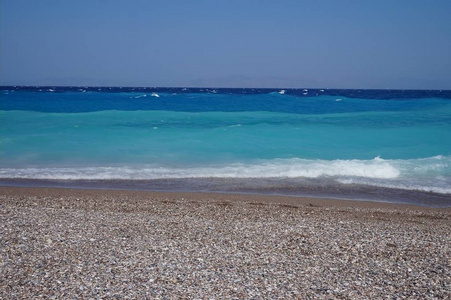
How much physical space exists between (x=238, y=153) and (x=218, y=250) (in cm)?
1209

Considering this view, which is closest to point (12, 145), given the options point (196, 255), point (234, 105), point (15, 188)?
point (15, 188)

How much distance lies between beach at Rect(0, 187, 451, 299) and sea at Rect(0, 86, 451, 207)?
2.47 metres

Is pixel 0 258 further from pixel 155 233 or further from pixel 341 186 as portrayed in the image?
pixel 341 186

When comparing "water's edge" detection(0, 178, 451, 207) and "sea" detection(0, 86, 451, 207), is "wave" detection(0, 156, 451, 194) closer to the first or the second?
"sea" detection(0, 86, 451, 207)

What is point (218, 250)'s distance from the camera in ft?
21.9

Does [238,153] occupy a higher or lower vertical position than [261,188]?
higher

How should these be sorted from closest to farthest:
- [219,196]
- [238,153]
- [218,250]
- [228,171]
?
[218,250] < [219,196] < [228,171] < [238,153]

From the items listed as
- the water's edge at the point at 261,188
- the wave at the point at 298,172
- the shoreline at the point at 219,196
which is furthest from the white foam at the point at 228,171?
the shoreline at the point at 219,196

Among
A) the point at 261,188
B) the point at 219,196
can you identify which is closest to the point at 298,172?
the point at 261,188

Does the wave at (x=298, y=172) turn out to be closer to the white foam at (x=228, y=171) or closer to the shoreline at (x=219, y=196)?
the white foam at (x=228, y=171)

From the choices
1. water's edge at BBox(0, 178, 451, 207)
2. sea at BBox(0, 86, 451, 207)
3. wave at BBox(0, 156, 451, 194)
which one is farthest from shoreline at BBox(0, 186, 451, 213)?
wave at BBox(0, 156, 451, 194)

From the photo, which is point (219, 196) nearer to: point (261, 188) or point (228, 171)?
point (261, 188)

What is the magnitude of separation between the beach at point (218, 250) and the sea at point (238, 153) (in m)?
2.47

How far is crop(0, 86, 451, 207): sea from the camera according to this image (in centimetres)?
1287
